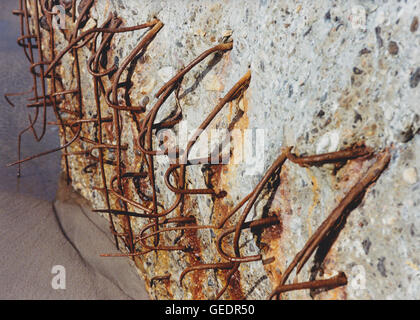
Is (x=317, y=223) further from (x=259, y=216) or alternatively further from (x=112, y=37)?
(x=112, y=37)

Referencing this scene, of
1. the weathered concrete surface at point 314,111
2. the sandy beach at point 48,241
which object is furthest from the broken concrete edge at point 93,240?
the weathered concrete surface at point 314,111

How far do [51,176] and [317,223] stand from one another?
1791 millimetres

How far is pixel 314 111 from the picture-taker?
0.87 meters

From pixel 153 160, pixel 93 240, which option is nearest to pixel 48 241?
pixel 93 240

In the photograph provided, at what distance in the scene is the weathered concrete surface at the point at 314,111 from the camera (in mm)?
747

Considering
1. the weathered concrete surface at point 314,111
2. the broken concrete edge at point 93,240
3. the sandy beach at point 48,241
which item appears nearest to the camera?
the weathered concrete surface at point 314,111

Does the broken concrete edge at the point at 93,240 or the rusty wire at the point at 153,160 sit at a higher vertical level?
the rusty wire at the point at 153,160

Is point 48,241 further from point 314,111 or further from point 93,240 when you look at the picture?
point 314,111

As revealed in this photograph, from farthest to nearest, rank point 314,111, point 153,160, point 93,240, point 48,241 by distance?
point 93,240, point 48,241, point 153,160, point 314,111

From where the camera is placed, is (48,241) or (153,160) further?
(48,241)

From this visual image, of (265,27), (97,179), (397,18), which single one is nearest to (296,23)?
(265,27)

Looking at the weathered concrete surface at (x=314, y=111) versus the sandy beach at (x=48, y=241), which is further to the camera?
the sandy beach at (x=48, y=241)

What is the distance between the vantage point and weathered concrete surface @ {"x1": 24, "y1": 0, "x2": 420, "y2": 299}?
75 cm

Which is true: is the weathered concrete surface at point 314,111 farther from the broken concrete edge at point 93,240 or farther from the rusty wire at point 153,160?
the broken concrete edge at point 93,240
